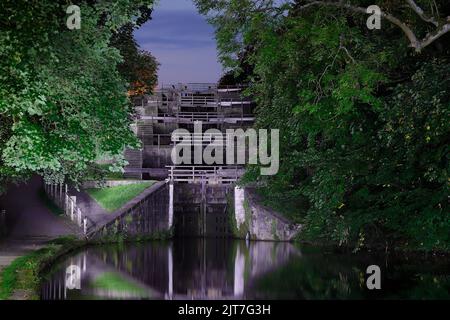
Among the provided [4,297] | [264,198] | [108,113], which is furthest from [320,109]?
[264,198]

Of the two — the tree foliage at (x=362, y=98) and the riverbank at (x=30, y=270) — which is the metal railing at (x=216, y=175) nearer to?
the riverbank at (x=30, y=270)

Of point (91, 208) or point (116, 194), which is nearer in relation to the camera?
point (91, 208)

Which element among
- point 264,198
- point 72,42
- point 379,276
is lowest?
point 379,276

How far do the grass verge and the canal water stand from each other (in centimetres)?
295

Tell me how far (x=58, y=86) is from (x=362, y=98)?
7.58 metres

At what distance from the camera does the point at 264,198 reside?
35188mm

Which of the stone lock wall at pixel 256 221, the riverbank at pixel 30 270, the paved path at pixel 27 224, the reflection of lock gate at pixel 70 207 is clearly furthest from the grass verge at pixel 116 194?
the riverbank at pixel 30 270

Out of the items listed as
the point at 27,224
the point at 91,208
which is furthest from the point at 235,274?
the point at 91,208

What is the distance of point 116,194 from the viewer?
35812mm

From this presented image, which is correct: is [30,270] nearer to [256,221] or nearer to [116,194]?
[116,194]

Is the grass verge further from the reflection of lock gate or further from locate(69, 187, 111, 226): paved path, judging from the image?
the reflection of lock gate

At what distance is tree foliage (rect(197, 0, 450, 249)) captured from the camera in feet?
54.8

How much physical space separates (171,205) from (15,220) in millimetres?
9137
